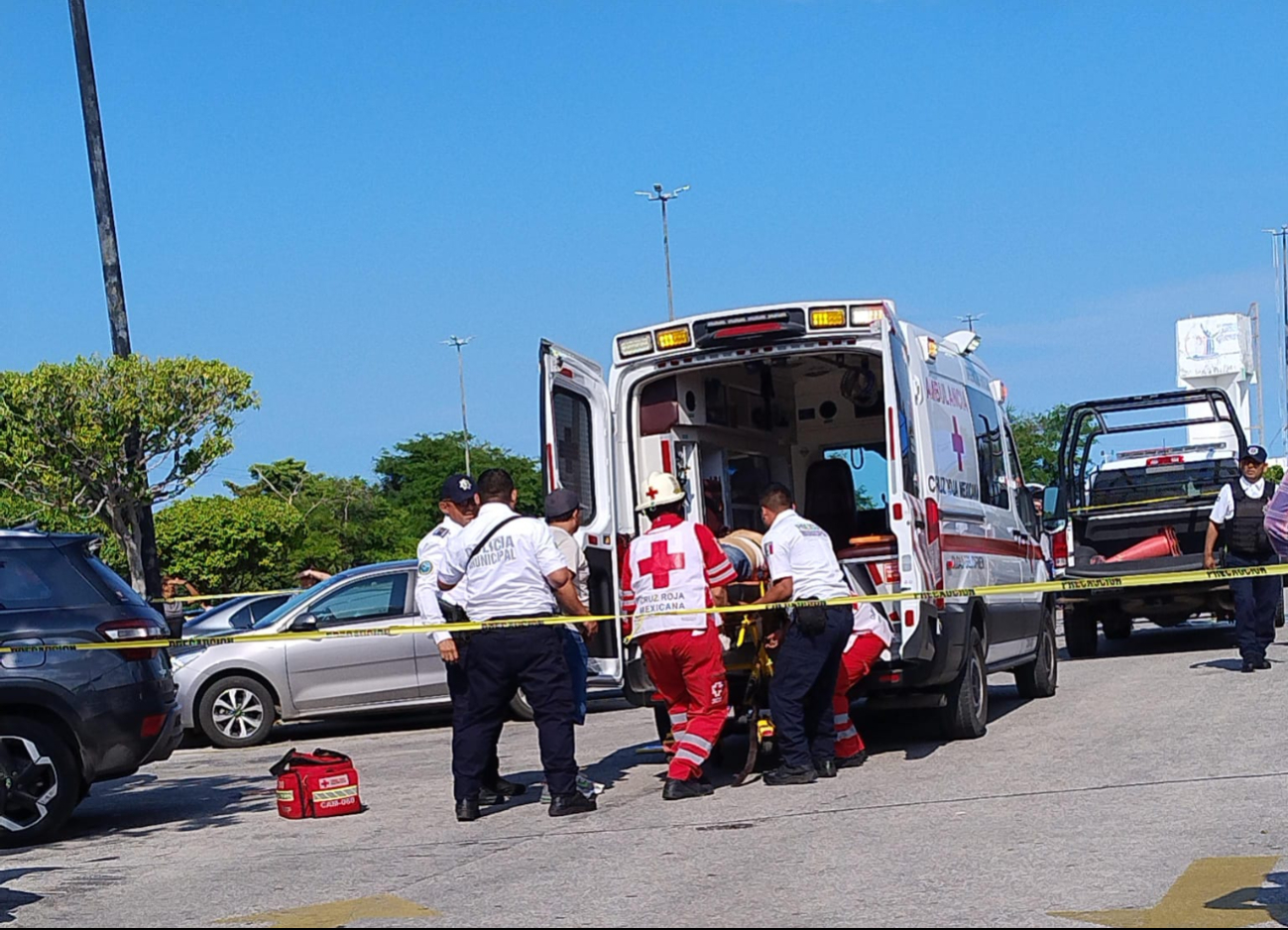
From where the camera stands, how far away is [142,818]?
33.1ft

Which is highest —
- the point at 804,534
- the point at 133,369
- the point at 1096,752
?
the point at 133,369

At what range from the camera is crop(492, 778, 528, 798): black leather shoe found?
9.81 meters

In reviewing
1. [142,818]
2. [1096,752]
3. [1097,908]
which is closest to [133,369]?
[142,818]

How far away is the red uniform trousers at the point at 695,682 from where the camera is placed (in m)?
9.48

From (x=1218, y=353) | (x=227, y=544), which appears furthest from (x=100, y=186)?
(x=1218, y=353)

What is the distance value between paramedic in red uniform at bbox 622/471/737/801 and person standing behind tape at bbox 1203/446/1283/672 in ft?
21.9

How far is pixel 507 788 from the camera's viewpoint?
9.92 meters

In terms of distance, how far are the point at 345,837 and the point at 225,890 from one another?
1.49 metres

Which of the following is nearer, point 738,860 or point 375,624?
point 738,860

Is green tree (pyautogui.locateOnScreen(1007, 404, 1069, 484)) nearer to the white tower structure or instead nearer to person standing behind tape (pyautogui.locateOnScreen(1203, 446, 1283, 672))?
the white tower structure

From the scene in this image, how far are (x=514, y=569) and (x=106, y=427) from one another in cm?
2470

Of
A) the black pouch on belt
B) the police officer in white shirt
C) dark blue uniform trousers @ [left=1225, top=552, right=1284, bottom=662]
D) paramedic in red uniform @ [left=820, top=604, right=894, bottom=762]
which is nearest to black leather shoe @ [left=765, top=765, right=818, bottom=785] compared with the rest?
the police officer in white shirt

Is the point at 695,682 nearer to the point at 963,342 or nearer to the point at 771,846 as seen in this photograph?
the point at 771,846

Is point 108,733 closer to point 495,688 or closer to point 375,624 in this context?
point 495,688
